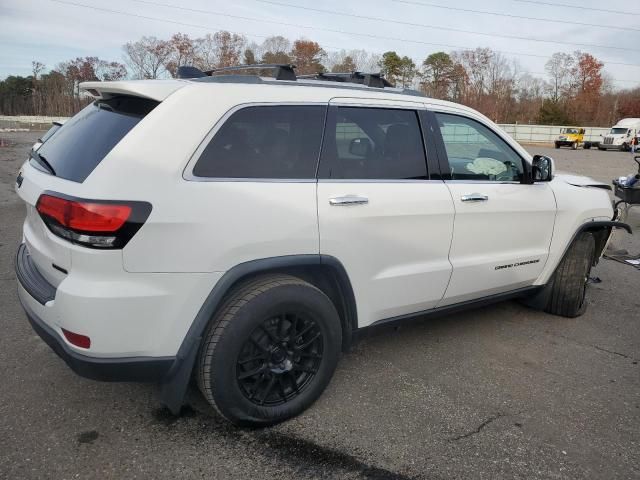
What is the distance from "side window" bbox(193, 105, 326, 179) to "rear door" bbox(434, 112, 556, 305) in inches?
41.0

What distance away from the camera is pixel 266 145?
2719 millimetres

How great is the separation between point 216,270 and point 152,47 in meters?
66.6

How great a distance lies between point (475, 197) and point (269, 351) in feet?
5.79

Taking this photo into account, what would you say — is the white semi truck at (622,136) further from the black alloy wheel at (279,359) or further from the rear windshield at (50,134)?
the rear windshield at (50,134)

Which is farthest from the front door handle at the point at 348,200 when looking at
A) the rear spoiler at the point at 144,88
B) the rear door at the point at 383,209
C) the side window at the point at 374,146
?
the rear spoiler at the point at 144,88

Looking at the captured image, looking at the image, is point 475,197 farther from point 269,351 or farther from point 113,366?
point 113,366

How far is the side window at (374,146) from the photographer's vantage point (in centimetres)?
294

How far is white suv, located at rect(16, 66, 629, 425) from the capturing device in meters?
2.28

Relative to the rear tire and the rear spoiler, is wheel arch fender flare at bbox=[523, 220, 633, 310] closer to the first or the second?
the rear tire

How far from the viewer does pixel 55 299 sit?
2.34m

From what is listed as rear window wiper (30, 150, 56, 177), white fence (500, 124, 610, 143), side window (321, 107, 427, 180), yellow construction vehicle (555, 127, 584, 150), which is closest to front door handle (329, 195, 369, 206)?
side window (321, 107, 427, 180)

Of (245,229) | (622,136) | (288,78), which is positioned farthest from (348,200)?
(622,136)

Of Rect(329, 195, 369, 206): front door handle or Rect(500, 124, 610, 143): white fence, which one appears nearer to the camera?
Rect(329, 195, 369, 206): front door handle

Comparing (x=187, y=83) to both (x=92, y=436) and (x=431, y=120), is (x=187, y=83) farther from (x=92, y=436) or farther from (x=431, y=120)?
(x=92, y=436)
